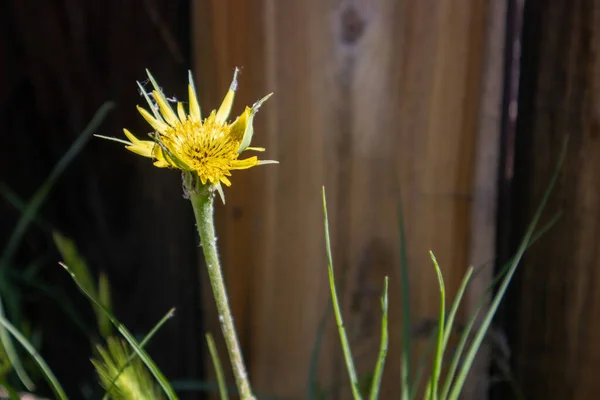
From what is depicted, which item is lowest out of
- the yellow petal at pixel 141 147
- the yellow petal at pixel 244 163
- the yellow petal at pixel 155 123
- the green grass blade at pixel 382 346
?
the green grass blade at pixel 382 346

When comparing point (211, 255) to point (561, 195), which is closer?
point (211, 255)

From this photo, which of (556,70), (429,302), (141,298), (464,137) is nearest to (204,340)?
(141,298)

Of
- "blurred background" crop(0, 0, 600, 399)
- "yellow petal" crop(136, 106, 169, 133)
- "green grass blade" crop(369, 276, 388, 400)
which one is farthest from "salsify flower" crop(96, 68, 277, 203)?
"blurred background" crop(0, 0, 600, 399)

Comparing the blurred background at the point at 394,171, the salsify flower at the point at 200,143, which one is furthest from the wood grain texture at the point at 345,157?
the salsify flower at the point at 200,143

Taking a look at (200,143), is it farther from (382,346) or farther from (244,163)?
(382,346)

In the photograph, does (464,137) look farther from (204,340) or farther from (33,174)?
(33,174)

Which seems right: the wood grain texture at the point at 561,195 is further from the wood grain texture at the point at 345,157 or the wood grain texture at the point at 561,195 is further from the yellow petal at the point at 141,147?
the yellow petal at the point at 141,147

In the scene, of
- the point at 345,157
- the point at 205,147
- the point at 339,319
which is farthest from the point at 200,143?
the point at 345,157
